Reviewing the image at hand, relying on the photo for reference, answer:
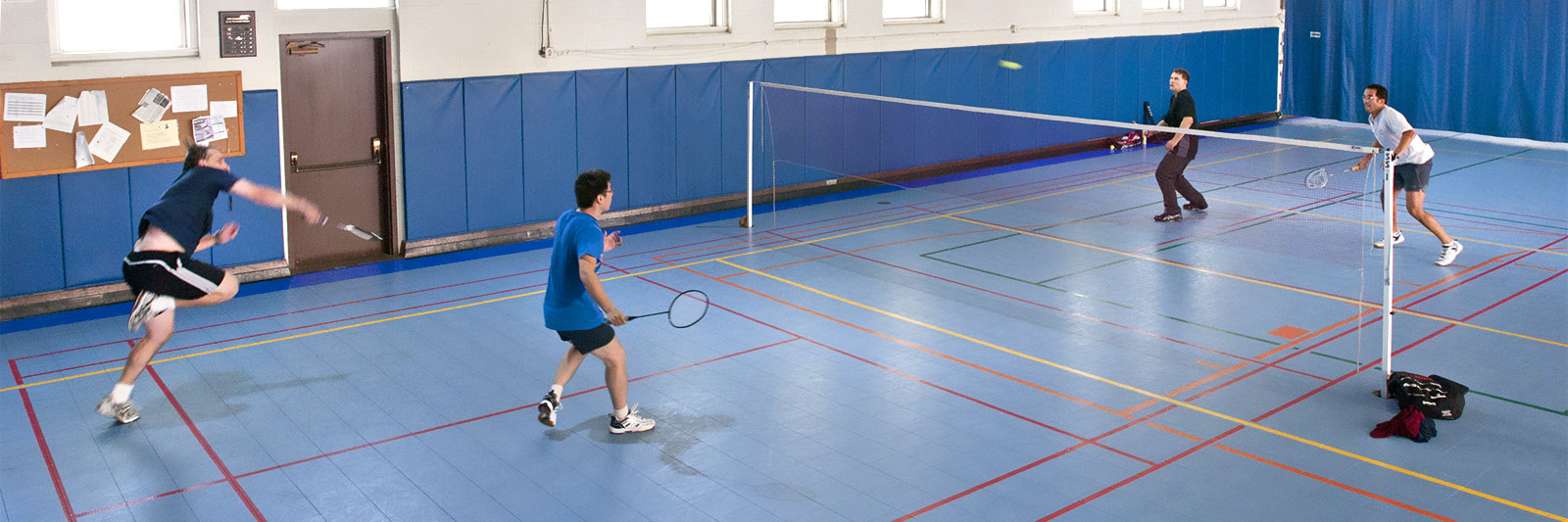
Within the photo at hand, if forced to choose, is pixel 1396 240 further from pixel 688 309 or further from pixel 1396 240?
pixel 688 309

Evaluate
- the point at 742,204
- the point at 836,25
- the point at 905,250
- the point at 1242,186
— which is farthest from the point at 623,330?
the point at 1242,186

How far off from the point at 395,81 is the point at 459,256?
206 cm

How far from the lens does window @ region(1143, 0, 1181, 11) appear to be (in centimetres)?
2319

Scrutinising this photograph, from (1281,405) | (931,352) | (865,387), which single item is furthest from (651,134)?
(1281,405)

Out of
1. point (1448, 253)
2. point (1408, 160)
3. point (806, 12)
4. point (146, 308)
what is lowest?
point (1448, 253)

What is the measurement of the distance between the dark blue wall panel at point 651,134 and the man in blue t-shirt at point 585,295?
7.50m

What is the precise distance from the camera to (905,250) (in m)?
14.1

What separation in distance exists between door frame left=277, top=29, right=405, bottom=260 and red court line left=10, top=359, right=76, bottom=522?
3803 mm

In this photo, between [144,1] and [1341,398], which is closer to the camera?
[1341,398]

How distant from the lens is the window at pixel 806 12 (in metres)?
17.2

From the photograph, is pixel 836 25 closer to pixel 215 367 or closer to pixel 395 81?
pixel 395 81

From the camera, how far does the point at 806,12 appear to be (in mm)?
17422

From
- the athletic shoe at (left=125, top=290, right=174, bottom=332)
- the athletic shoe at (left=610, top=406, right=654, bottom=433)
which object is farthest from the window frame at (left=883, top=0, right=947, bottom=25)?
the athletic shoe at (left=125, top=290, right=174, bottom=332)

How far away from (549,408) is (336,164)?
640 cm
